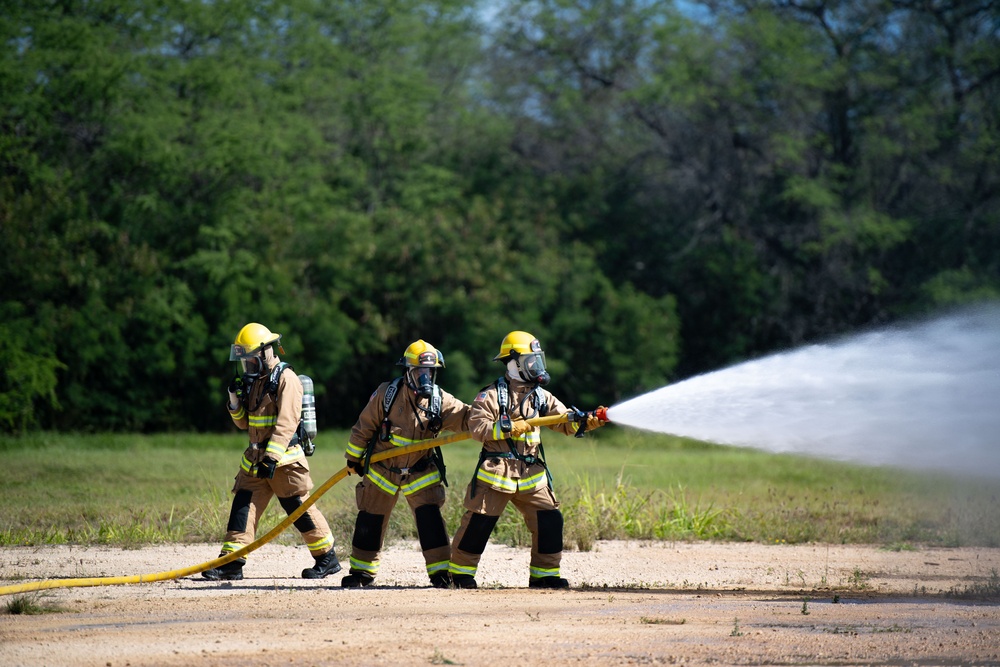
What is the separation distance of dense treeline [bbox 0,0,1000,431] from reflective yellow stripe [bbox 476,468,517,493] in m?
16.7

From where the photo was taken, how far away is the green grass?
11445 mm

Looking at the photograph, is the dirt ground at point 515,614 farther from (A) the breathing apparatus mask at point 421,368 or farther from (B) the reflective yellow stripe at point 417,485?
(A) the breathing apparatus mask at point 421,368

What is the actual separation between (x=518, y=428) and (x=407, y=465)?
867 millimetres

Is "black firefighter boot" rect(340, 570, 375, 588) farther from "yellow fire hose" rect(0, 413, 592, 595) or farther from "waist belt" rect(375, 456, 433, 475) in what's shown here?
"waist belt" rect(375, 456, 433, 475)

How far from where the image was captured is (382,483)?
8.66m

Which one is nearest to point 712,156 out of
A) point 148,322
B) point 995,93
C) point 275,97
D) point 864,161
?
point 864,161

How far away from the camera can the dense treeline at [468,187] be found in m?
24.5

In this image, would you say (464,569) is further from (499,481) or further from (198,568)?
(198,568)

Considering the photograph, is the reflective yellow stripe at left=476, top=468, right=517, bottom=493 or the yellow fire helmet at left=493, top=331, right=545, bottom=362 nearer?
the reflective yellow stripe at left=476, top=468, right=517, bottom=493

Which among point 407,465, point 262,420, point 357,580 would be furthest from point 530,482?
point 262,420

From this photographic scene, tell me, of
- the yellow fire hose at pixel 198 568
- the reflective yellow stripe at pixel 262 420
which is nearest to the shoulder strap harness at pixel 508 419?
the yellow fire hose at pixel 198 568

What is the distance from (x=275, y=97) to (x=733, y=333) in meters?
12.1

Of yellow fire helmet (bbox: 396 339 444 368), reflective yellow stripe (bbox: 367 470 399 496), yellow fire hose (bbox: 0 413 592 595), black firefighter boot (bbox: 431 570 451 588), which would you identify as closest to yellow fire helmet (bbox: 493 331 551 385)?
yellow fire hose (bbox: 0 413 592 595)

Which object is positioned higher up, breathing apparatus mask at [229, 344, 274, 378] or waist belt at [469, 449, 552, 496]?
breathing apparatus mask at [229, 344, 274, 378]
